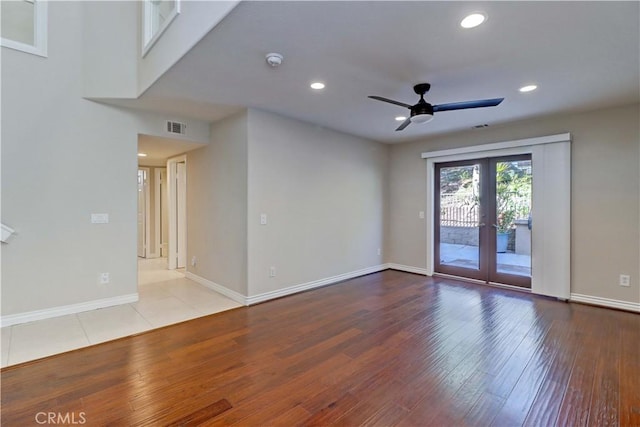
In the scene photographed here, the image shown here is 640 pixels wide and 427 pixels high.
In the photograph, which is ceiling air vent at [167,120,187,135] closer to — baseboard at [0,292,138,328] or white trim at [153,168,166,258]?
baseboard at [0,292,138,328]

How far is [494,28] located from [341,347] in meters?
2.85

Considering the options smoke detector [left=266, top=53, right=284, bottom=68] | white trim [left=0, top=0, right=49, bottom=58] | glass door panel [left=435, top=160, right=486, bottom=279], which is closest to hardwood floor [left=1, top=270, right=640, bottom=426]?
glass door panel [left=435, top=160, right=486, bottom=279]

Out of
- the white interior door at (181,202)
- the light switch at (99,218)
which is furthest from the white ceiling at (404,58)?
the white interior door at (181,202)

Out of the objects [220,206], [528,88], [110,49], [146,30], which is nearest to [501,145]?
[528,88]

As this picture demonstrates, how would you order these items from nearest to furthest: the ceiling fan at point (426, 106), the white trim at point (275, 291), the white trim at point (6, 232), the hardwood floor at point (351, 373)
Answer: the hardwood floor at point (351, 373), the ceiling fan at point (426, 106), the white trim at point (6, 232), the white trim at point (275, 291)

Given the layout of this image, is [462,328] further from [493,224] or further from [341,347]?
[493,224]

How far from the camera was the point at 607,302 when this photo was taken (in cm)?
381

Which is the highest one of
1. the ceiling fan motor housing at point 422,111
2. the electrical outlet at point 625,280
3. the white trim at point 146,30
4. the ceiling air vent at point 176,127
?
the white trim at point 146,30

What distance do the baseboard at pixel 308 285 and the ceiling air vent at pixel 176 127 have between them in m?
2.60

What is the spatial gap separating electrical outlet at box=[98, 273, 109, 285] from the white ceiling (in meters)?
2.24

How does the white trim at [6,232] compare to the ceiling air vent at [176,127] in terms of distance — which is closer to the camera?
the white trim at [6,232]

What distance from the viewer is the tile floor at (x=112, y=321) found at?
8.75 feet

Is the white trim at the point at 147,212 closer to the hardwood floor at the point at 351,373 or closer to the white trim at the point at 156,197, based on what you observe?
the white trim at the point at 156,197

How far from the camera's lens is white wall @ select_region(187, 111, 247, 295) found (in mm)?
3939
